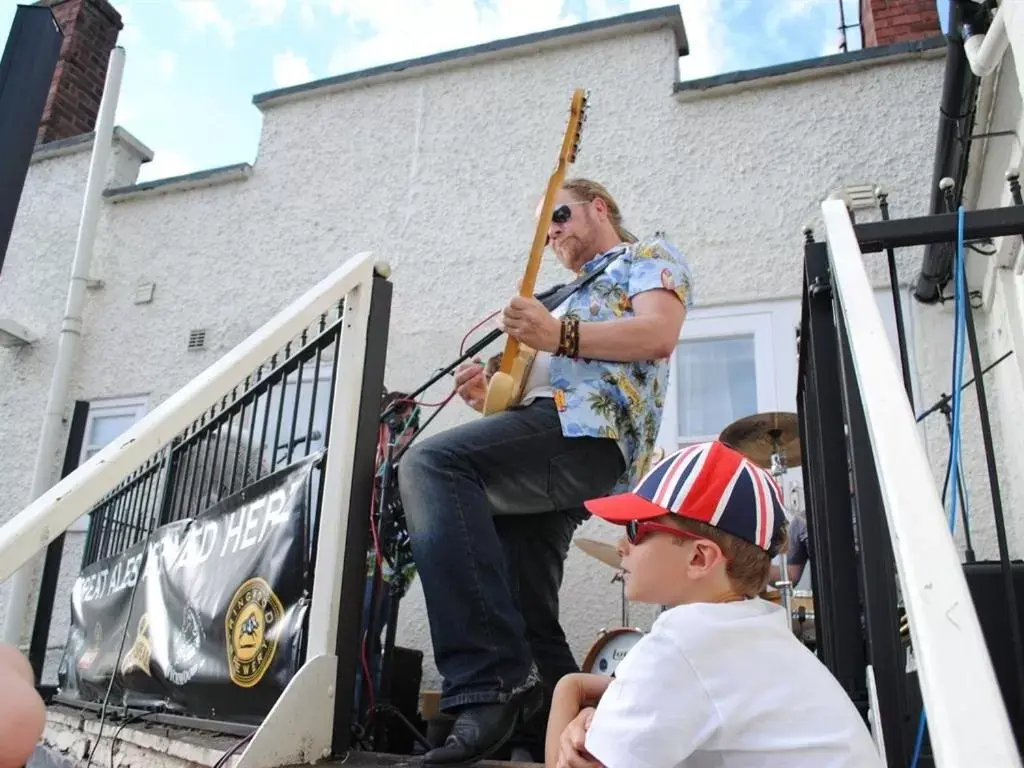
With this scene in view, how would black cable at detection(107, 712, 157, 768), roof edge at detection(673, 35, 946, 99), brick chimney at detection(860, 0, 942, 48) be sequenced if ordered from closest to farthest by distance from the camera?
1. black cable at detection(107, 712, 157, 768)
2. roof edge at detection(673, 35, 946, 99)
3. brick chimney at detection(860, 0, 942, 48)

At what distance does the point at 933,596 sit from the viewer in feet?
2.71

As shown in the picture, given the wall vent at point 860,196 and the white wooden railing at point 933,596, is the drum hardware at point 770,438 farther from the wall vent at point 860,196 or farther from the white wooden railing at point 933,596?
the white wooden railing at point 933,596

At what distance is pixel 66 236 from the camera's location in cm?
781

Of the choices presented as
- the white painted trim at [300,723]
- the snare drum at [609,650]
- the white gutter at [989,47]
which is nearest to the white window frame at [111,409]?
the snare drum at [609,650]

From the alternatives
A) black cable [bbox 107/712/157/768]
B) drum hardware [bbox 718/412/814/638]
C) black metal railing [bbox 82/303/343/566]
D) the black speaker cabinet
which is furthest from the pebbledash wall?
the black speaker cabinet

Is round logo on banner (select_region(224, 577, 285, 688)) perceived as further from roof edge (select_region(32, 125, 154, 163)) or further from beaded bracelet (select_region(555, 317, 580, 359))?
roof edge (select_region(32, 125, 154, 163))

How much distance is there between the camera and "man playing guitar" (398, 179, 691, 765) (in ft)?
6.51

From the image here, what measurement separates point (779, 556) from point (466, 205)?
11.6ft

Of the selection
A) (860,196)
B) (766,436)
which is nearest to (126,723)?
(766,436)

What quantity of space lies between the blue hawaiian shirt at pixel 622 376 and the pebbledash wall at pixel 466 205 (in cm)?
255

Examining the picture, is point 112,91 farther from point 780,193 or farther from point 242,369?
point 242,369

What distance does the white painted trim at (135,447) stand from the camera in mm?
1579

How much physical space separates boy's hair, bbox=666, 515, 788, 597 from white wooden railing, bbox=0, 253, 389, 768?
1.14 metres

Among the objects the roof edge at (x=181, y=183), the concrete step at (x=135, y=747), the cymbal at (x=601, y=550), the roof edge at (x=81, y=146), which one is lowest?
the concrete step at (x=135, y=747)
